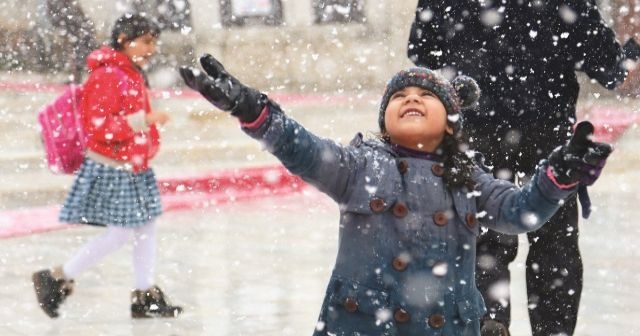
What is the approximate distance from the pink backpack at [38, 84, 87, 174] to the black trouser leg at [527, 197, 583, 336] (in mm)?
2301

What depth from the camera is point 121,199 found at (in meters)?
5.69

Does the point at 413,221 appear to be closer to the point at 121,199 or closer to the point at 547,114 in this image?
the point at 547,114

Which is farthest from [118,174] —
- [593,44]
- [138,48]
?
[593,44]

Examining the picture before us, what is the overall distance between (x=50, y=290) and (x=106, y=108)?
88cm

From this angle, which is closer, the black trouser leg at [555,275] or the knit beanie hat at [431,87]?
the knit beanie hat at [431,87]

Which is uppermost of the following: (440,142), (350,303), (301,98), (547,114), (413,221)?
(301,98)

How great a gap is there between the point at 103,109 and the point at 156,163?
714 centimetres

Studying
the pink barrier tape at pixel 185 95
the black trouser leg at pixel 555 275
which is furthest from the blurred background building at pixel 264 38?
the black trouser leg at pixel 555 275

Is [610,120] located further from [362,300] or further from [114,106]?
[362,300]

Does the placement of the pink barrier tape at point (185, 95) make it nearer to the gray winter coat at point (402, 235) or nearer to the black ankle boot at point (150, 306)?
the black ankle boot at point (150, 306)

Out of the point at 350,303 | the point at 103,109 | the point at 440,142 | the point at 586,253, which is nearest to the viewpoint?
the point at 350,303

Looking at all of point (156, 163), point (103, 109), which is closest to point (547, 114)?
point (103, 109)

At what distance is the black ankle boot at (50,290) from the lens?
5.71m

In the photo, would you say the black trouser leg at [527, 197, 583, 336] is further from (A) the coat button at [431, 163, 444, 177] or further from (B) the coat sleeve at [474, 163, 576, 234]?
(A) the coat button at [431, 163, 444, 177]
